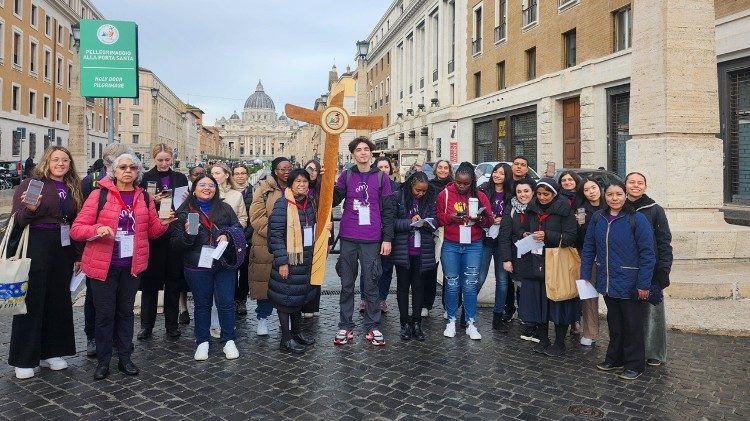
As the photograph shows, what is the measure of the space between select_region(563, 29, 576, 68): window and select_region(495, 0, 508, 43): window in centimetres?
551

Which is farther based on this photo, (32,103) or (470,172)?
(32,103)

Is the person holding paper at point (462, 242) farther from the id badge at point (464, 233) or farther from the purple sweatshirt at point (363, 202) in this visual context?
the purple sweatshirt at point (363, 202)

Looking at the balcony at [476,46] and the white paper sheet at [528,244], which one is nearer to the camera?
the white paper sheet at [528,244]

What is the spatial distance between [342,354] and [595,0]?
1954cm

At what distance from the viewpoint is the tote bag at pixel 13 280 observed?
4.38 meters

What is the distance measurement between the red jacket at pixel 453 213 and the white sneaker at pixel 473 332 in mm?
952

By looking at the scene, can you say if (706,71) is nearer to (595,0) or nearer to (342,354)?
(342,354)

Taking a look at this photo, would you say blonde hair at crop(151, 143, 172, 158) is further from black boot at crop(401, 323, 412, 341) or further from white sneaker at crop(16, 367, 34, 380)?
black boot at crop(401, 323, 412, 341)

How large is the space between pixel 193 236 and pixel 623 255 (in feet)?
12.8

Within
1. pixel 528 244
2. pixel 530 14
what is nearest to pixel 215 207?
pixel 528 244

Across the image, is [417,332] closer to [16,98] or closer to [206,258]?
[206,258]

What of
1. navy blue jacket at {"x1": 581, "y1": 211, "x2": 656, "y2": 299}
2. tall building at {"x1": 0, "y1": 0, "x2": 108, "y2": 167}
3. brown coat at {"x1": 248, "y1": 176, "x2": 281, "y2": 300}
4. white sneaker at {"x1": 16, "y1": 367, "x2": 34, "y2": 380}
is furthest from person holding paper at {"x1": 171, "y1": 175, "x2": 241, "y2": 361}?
tall building at {"x1": 0, "y1": 0, "x2": 108, "y2": 167}

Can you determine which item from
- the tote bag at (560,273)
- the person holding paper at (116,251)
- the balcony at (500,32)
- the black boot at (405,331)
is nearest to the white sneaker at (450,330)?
the black boot at (405,331)

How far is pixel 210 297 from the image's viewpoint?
5.42m
